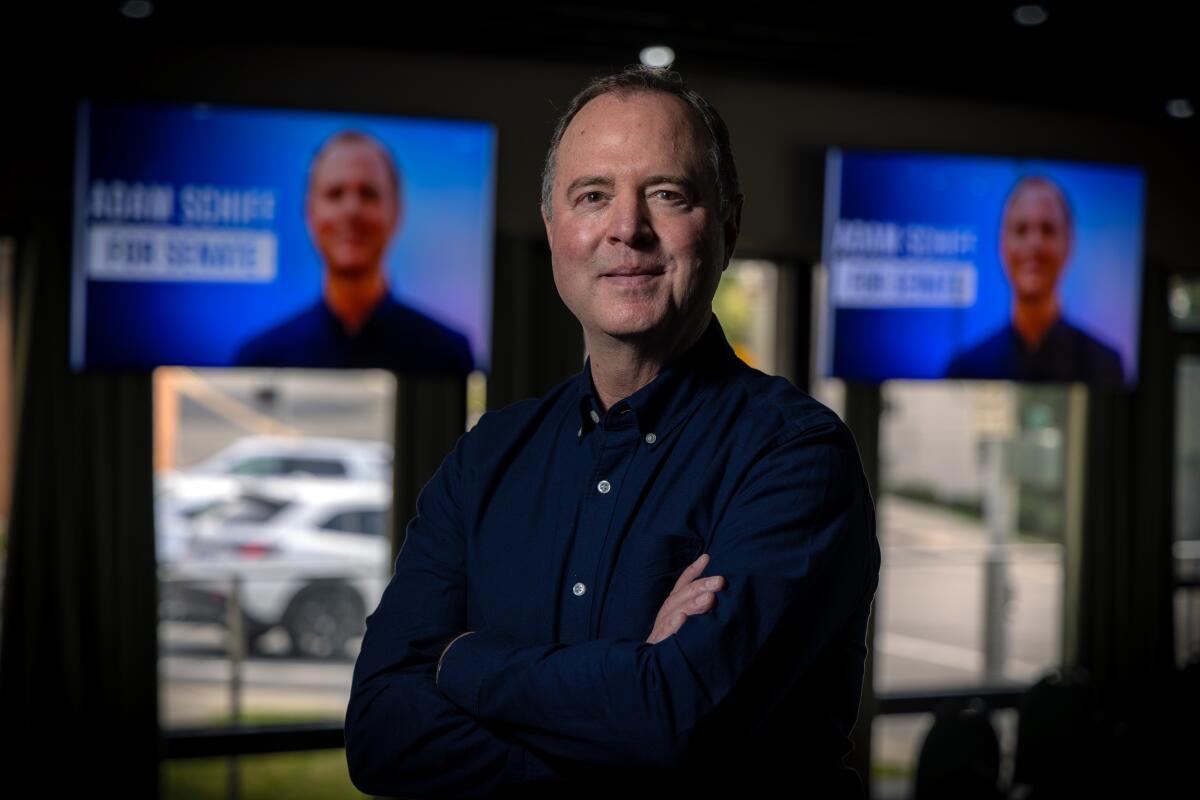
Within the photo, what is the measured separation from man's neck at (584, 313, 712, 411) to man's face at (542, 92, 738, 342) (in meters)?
0.03

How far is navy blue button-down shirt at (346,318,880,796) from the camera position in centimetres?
121

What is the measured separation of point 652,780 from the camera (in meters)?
1.25

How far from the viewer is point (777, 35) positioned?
4969 millimetres

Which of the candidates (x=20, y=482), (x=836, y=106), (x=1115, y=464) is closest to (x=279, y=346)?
(x=20, y=482)

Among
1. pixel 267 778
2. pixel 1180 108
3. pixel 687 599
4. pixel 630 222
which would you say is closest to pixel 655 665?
pixel 687 599

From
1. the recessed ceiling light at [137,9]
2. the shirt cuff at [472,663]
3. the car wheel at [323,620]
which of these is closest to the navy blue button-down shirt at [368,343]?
the car wheel at [323,620]

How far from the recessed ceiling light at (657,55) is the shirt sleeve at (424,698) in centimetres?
391

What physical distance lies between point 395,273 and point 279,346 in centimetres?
54

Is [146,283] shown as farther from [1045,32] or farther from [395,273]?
[1045,32]

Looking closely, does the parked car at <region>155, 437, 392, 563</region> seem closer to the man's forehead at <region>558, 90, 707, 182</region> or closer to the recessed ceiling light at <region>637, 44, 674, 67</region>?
the recessed ceiling light at <region>637, 44, 674, 67</region>

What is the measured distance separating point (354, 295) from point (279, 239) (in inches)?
14.1

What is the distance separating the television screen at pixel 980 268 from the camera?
5.45 metres

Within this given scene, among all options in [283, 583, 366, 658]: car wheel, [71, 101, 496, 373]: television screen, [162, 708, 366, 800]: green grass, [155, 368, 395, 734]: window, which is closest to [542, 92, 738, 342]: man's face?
[71, 101, 496, 373]: television screen

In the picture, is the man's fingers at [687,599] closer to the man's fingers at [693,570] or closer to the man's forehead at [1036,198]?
the man's fingers at [693,570]
